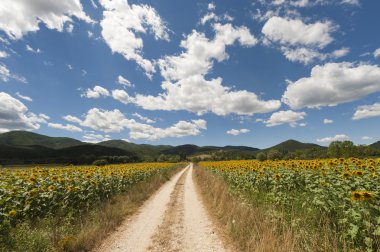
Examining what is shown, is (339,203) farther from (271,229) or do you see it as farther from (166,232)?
(166,232)

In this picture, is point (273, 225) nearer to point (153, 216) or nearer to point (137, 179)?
point (153, 216)

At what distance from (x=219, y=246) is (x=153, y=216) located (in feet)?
16.5

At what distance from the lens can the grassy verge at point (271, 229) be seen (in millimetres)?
5134

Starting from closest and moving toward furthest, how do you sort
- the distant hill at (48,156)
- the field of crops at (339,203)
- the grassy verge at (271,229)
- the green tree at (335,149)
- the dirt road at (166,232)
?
the field of crops at (339,203) < the grassy verge at (271,229) < the dirt road at (166,232) < the green tree at (335,149) < the distant hill at (48,156)

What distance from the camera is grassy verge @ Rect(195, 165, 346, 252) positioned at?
Result: 5.13 meters

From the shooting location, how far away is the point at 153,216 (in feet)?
36.9

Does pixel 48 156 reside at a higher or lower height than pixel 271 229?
higher

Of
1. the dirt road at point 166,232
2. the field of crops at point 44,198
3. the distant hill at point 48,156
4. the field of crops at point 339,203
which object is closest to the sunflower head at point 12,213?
the field of crops at point 44,198

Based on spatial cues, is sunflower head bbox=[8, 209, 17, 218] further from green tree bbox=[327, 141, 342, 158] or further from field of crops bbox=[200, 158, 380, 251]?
green tree bbox=[327, 141, 342, 158]

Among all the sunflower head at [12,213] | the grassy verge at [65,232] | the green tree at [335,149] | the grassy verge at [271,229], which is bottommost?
the grassy verge at [65,232]

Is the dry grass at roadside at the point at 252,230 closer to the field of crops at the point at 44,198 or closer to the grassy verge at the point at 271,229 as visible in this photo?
the grassy verge at the point at 271,229

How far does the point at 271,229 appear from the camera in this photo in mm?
5918

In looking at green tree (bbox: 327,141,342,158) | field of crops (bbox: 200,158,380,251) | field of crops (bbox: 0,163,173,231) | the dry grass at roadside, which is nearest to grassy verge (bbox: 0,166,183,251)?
field of crops (bbox: 0,163,173,231)

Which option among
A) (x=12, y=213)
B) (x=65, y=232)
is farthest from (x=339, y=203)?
(x=12, y=213)
